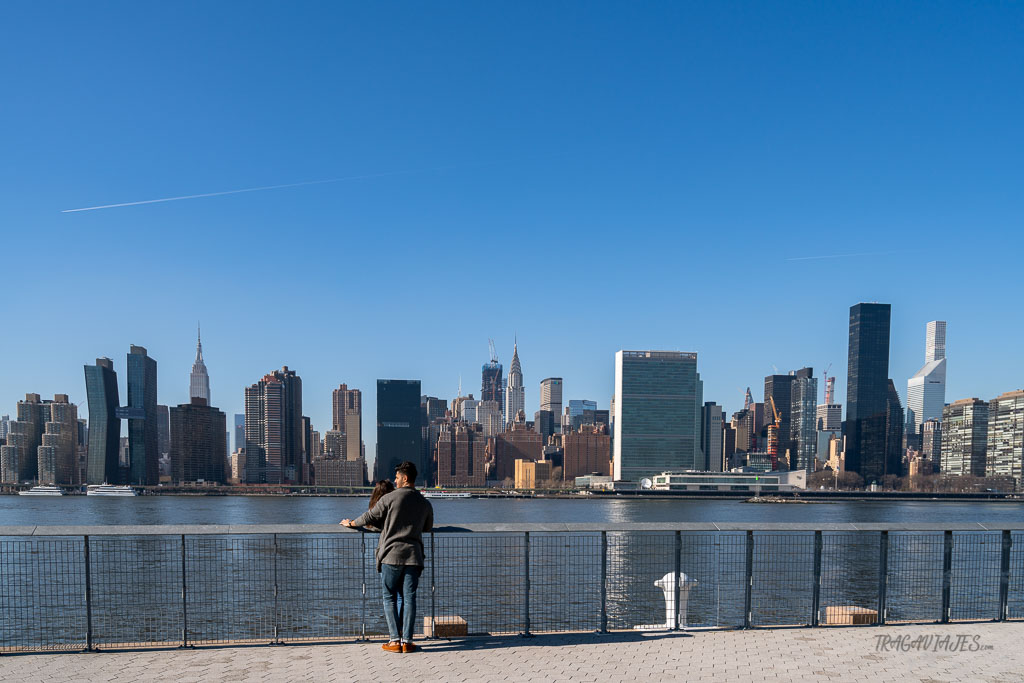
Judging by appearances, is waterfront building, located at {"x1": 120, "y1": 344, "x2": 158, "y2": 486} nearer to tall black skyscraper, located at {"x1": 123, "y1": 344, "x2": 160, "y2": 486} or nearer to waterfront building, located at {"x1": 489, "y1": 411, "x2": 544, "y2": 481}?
tall black skyscraper, located at {"x1": 123, "y1": 344, "x2": 160, "y2": 486}

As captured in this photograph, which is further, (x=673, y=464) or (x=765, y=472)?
(x=673, y=464)

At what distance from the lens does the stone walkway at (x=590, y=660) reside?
18.8ft

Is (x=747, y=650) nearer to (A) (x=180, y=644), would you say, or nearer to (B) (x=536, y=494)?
(A) (x=180, y=644)

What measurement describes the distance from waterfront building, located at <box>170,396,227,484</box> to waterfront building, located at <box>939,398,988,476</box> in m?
166

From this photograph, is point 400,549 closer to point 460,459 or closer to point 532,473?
point 532,473

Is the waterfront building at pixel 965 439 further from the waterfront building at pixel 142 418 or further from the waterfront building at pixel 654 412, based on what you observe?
the waterfront building at pixel 142 418

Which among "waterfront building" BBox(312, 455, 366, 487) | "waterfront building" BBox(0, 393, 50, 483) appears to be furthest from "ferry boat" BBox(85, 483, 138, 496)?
"waterfront building" BBox(312, 455, 366, 487)

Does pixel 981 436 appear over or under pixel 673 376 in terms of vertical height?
under

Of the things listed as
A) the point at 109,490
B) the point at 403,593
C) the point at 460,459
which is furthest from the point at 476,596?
the point at 460,459

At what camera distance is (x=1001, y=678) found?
19.3ft

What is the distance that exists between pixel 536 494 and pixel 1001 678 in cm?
14166

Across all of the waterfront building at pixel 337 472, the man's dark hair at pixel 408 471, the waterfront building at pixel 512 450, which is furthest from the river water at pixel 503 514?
the waterfront building at pixel 512 450

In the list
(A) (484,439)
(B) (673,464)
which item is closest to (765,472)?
(B) (673,464)

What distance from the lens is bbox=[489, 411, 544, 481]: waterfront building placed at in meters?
188
